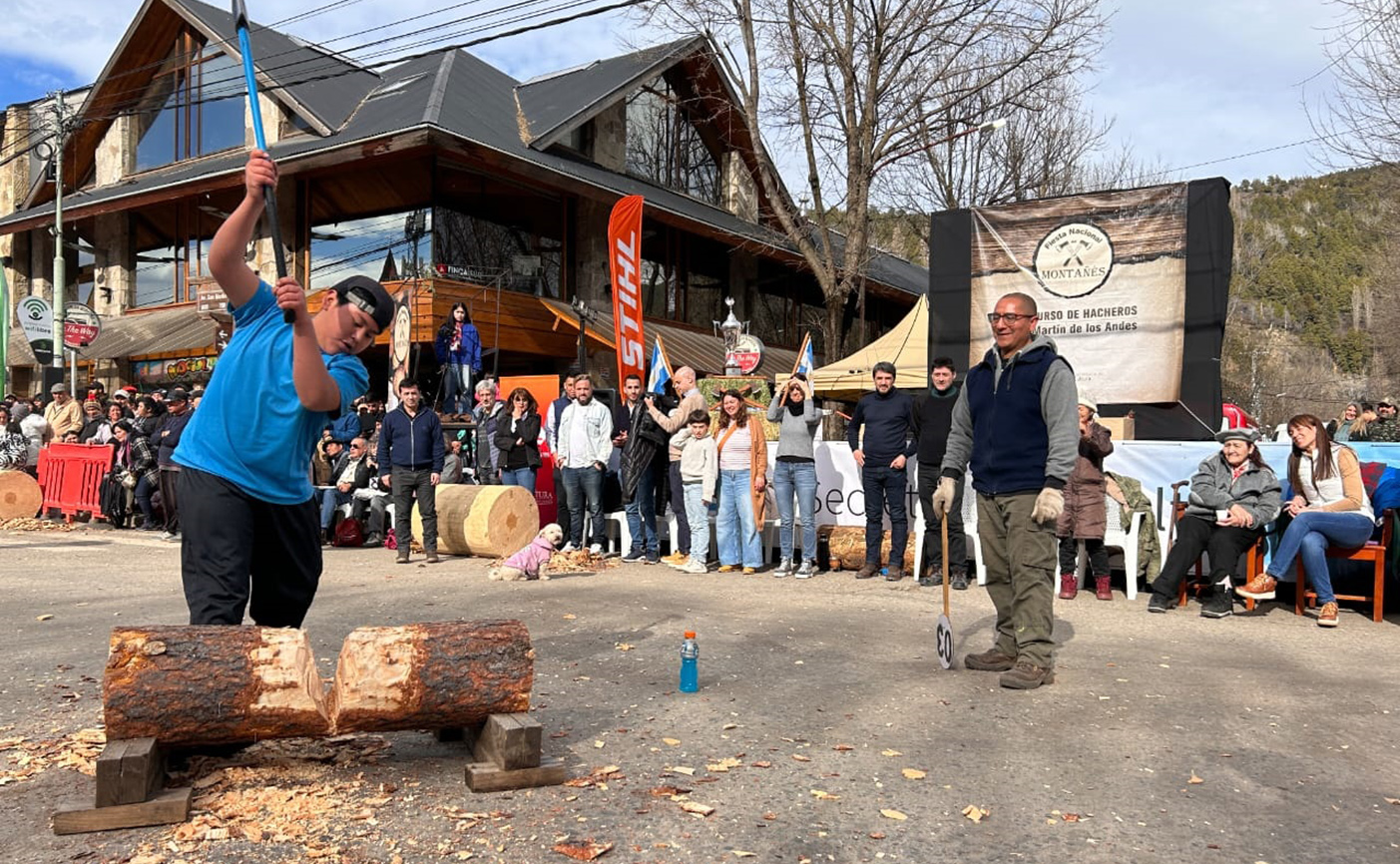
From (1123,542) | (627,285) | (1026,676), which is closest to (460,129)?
(627,285)

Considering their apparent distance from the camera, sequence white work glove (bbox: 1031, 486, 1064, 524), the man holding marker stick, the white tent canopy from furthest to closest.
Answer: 1. the white tent canopy
2. white work glove (bbox: 1031, 486, 1064, 524)
3. the man holding marker stick

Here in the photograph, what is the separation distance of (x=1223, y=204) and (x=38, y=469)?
17414 millimetres

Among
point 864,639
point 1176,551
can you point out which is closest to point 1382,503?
point 1176,551

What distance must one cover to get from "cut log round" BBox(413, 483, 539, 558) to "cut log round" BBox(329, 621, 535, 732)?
23.9ft

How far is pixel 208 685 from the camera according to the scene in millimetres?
3342

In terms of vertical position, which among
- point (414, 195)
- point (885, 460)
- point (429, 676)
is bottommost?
point (429, 676)

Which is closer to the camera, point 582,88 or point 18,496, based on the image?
point 18,496

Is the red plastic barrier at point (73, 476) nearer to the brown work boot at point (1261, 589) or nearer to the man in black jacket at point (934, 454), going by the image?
the man in black jacket at point (934, 454)

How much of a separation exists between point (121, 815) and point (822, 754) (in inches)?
100

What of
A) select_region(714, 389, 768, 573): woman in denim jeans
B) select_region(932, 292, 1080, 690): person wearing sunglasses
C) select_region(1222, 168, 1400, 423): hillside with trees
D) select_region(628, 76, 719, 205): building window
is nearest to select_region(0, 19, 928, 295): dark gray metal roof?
select_region(628, 76, 719, 205): building window

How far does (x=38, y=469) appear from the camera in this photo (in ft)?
52.0

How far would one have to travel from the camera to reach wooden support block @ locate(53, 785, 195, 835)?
124 inches

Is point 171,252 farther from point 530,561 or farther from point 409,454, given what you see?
point 530,561

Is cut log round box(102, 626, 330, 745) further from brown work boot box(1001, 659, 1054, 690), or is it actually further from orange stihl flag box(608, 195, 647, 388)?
orange stihl flag box(608, 195, 647, 388)
